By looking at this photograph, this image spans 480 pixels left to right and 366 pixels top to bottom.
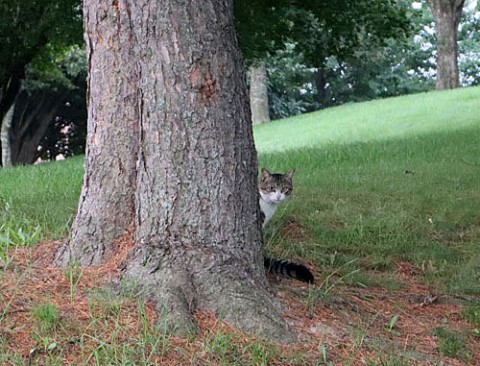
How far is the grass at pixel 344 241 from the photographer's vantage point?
3826mm

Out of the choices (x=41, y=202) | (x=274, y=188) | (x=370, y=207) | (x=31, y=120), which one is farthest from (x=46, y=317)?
(x=31, y=120)

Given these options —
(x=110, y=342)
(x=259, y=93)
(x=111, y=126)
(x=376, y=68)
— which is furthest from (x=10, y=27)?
(x=376, y=68)

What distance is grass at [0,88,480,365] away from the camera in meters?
3.83

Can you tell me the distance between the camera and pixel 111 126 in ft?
15.3

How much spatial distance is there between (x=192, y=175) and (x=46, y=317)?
1097 millimetres

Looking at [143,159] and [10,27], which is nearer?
[143,159]

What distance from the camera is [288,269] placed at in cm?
500

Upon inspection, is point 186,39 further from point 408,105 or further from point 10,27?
point 408,105

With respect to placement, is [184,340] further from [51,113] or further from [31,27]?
[51,113]

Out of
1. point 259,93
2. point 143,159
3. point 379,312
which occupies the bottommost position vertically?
point 379,312

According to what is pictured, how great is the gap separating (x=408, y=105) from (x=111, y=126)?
19.8m

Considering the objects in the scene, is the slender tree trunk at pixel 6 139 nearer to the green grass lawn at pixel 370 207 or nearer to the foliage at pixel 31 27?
the foliage at pixel 31 27

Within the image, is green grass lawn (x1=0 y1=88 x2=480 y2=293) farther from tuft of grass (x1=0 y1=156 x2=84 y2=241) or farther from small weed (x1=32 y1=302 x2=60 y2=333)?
small weed (x1=32 y1=302 x2=60 y2=333)

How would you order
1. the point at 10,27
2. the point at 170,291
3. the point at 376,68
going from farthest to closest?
the point at 376,68
the point at 10,27
the point at 170,291
